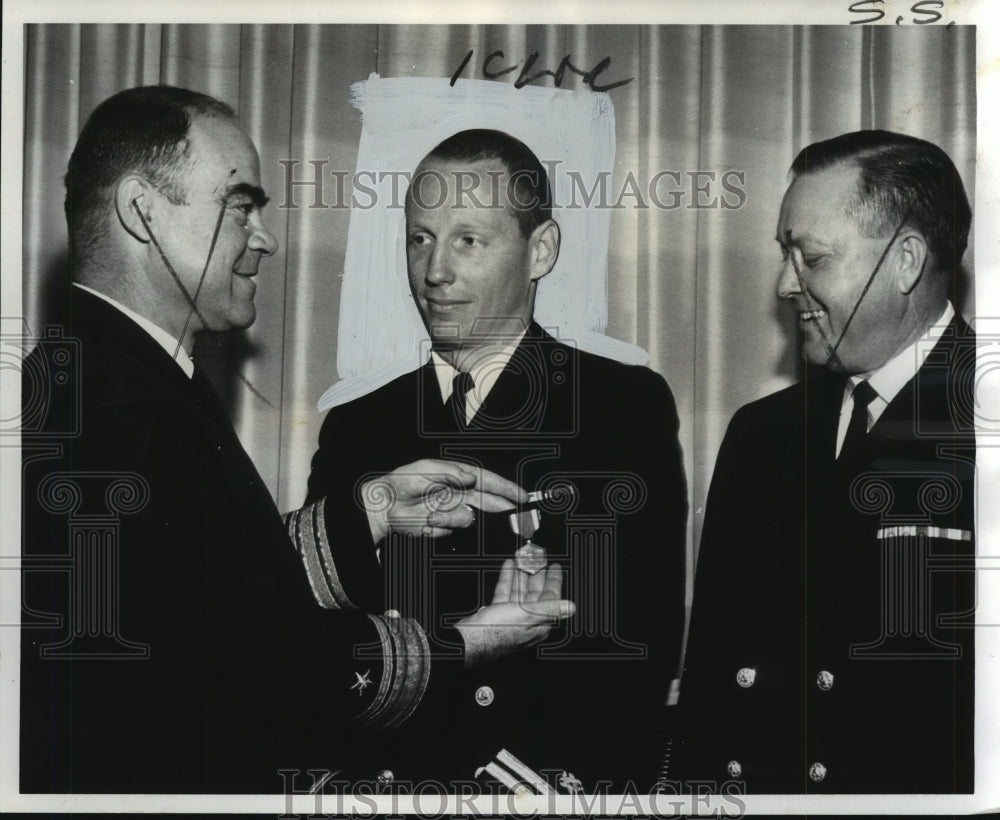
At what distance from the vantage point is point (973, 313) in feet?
10.0

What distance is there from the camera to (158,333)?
3.00 m

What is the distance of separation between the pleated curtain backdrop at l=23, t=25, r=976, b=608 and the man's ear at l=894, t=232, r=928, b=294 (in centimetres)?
14

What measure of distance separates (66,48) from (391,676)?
2027 millimetres

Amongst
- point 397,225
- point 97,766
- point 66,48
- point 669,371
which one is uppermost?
point 66,48

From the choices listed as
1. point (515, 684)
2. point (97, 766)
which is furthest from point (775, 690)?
point (97, 766)

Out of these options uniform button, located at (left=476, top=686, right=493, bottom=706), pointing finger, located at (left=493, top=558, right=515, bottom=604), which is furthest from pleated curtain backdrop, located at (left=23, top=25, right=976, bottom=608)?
uniform button, located at (left=476, top=686, right=493, bottom=706)

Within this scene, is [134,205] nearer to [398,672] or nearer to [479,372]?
[479,372]

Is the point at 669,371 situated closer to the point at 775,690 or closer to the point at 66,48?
the point at 775,690

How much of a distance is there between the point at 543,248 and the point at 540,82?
48cm

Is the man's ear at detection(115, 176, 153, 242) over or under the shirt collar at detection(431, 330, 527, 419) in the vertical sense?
over

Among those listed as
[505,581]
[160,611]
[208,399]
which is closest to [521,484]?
[505,581]

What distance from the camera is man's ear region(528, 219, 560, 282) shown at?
9.94ft

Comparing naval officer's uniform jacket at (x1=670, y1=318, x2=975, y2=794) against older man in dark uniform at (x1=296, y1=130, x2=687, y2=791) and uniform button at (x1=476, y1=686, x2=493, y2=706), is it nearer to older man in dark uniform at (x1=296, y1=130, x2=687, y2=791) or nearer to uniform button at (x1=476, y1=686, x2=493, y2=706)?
older man in dark uniform at (x1=296, y1=130, x2=687, y2=791)

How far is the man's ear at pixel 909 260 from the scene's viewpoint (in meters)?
3.02
